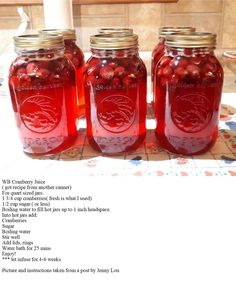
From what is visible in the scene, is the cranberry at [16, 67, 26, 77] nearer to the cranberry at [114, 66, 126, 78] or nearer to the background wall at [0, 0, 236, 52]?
the cranberry at [114, 66, 126, 78]

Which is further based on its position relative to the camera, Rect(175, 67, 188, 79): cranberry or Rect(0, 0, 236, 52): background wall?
Rect(0, 0, 236, 52): background wall

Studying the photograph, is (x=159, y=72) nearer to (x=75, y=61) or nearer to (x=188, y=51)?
(x=188, y=51)

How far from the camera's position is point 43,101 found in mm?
505

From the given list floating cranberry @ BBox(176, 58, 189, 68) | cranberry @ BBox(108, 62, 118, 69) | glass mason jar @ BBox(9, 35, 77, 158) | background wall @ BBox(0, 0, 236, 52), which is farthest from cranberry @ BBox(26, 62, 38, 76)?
background wall @ BBox(0, 0, 236, 52)

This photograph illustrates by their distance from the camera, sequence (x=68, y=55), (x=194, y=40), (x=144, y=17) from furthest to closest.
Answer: (x=144, y=17) → (x=68, y=55) → (x=194, y=40)

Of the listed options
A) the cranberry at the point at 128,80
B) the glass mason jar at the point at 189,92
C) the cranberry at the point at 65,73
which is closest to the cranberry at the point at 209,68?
the glass mason jar at the point at 189,92

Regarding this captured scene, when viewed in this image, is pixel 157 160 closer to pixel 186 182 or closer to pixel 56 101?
pixel 186 182

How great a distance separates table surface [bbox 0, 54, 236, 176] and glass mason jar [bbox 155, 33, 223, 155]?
3 centimetres

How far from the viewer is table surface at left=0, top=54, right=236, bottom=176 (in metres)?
0.51

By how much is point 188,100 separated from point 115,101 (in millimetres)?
109

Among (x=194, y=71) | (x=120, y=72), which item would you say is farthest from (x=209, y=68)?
(x=120, y=72)

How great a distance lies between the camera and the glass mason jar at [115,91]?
50 cm

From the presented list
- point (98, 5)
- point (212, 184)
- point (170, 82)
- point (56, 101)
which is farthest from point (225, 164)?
point (98, 5)

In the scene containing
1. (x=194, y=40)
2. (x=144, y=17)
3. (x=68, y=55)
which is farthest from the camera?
(x=144, y=17)
